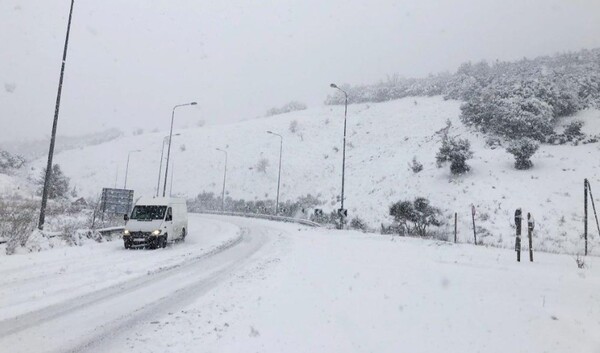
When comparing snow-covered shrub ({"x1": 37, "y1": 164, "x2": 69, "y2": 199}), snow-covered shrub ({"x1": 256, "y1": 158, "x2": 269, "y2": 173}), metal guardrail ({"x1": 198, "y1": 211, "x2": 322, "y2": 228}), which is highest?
snow-covered shrub ({"x1": 256, "y1": 158, "x2": 269, "y2": 173})

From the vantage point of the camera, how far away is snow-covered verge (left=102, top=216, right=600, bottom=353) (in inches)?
201

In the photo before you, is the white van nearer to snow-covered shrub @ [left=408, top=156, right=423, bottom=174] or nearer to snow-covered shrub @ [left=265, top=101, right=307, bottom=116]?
snow-covered shrub @ [left=408, top=156, right=423, bottom=174]

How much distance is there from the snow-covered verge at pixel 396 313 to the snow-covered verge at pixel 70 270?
2722 mm

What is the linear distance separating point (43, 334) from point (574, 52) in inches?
2925

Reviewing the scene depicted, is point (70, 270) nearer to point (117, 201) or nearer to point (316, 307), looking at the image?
point (316, 307)

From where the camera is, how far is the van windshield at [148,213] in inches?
736

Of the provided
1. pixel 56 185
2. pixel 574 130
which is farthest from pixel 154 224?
pixel 56 185

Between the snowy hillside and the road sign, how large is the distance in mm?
18739

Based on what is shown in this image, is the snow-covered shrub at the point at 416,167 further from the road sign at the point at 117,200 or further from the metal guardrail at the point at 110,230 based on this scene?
the metal guardrail at the point at 110,230

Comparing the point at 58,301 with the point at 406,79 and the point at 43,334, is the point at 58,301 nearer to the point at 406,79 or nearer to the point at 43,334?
the point at 43,334

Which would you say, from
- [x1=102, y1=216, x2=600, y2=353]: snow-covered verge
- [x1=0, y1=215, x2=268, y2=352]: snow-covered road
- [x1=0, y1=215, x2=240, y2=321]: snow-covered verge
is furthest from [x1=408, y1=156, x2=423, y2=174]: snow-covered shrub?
[x1=102, y1=216, x2=600, y2=353]: snow-covered verge

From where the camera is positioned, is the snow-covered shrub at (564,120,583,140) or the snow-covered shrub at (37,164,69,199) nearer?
the snow-covered shrub at (564,120,583,140)

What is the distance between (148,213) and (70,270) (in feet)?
25.7

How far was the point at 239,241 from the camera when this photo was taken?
21.1 m
